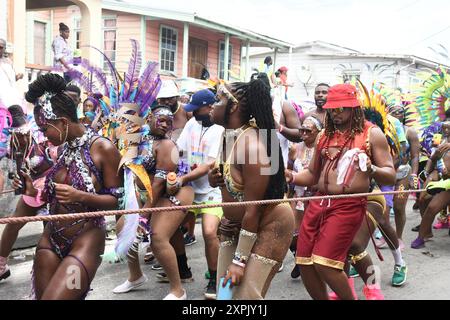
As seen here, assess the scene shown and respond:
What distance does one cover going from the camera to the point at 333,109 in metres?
3.72

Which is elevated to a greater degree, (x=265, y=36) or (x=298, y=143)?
(x=265, y=36)

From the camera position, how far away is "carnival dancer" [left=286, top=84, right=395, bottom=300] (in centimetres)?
346

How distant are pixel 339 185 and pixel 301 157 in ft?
5.82

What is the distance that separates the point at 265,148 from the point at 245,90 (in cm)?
42

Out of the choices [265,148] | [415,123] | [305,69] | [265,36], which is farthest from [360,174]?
[305,69]

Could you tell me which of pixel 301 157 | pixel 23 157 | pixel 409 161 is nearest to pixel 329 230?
pixel 301 157

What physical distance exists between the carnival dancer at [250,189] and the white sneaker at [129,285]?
5.60 feet

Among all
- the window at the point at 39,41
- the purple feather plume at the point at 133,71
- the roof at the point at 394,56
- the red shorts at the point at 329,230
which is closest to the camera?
the red shorts at the point at 329,230

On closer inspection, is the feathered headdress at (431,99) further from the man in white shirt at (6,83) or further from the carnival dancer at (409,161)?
the man in white shirt at (6,83)

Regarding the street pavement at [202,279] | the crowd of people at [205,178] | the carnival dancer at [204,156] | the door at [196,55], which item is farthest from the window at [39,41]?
the carnival dancer at [204,156]

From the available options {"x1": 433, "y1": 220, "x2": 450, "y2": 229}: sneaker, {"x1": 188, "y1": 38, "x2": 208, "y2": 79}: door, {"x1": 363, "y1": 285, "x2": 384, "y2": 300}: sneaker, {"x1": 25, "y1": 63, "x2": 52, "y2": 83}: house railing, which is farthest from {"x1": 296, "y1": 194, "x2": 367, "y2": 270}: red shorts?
{"x1": 188, "y1": 38, "x2": 208, "y2": 79}: door

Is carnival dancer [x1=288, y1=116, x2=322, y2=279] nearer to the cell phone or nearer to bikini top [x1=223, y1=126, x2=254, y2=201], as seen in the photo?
bikini top [x1=223, y1=126, x2=254, y2=201]

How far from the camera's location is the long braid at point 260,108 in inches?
122
